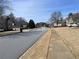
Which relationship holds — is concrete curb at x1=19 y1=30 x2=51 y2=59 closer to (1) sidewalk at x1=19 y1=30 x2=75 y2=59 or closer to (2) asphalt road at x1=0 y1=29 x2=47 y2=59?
(1) sidewalk at x1=19 y1=30 x2=75 y2=59

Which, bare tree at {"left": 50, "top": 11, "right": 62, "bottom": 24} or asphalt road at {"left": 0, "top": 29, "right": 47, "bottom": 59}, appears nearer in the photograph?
asphalt road at {"left": 0, "top": 29, "right": 47, "bottom": 59}

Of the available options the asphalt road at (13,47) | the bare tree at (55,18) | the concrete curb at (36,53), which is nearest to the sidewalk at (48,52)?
the concrete curb at (36,53)

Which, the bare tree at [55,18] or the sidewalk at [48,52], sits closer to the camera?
the sidewalk at [48,52]

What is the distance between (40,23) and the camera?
178 metres

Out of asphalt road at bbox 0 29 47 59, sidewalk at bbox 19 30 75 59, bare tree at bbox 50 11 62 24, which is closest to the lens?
sidewalk at bbox 19 30 75 59

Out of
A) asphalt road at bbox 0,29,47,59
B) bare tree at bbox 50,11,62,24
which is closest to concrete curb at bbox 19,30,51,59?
asphalt road at bbox 0,29,47,59

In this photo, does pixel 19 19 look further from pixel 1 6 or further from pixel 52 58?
pixel 52 58

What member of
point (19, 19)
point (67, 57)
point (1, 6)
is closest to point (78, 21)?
point (19, 19)

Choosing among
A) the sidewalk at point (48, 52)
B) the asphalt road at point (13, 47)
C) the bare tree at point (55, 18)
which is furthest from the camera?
the bare tree at point (55, 18)

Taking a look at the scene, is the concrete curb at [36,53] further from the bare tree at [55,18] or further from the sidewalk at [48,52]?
the bare tree at [55,18]

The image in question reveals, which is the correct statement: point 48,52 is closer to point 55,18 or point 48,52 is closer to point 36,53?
point 36,53

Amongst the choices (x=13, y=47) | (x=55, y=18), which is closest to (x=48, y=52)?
(x=13, y=47)

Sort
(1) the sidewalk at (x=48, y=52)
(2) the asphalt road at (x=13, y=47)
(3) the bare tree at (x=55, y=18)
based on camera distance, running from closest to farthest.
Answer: (1) the sidewalk at (x=48, y=52) → (2) the asphalt road at (x=13, y=47) → (3) the bare tree at (x=55, y=18)

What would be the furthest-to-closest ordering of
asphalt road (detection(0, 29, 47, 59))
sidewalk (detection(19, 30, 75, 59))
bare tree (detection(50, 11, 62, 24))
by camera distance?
bare tree (detection(50, 11, 62, 24)) < asphalt road (detection(0, 29, 47, 59)) < sidewalk (detection(19, 30, 75, 59))
